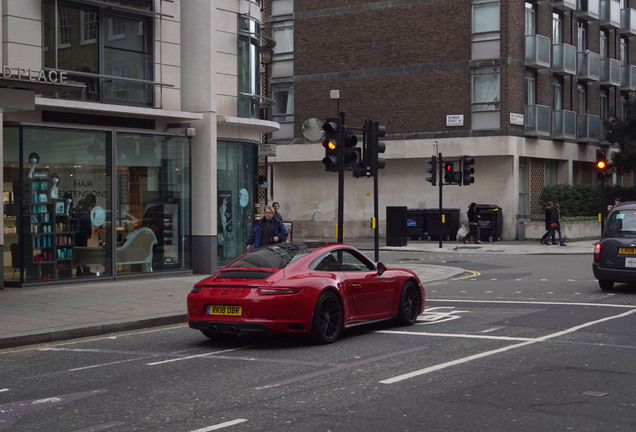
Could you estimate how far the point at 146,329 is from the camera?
1301 cm

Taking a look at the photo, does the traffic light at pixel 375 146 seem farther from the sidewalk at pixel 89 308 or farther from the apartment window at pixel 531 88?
the apartment window at pixel 531 88

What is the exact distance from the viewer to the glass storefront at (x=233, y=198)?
72.6ft

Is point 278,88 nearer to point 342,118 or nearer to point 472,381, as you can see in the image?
point 342,118

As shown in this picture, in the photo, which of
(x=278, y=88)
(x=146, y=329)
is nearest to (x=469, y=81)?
(x=278, y=88)

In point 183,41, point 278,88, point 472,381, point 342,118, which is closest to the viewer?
point 472,381

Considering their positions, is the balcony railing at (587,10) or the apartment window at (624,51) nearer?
the balcony railing at (587,10)

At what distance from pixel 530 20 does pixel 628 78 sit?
36.6 feet

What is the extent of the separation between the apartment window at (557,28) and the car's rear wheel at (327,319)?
3495cm

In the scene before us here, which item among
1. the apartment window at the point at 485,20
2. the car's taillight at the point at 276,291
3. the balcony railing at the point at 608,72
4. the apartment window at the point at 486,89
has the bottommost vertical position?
the car's taillight at the point at 276,291

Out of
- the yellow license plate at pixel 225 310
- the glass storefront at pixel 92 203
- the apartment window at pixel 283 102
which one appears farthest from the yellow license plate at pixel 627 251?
the apartment window at pixel 283 102

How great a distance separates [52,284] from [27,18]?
5380 millimetres

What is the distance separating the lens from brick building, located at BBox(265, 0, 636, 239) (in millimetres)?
39719

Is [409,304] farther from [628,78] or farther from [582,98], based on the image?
[628,78]

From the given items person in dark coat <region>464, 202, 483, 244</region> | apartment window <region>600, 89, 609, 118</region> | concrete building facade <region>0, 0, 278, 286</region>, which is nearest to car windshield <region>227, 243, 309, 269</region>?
concrete building facade <region>0, 0, 278, 286</region>
